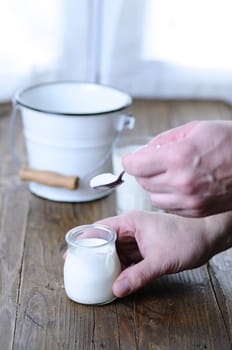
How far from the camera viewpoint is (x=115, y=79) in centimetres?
211

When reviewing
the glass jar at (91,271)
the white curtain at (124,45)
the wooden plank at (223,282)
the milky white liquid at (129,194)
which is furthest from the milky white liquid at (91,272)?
the white curtain at (124,45)

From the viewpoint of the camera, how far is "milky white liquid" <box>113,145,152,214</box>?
4.24 ft

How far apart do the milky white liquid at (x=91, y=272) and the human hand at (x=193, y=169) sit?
18 cm

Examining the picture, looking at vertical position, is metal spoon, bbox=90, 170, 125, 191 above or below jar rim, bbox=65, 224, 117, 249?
above

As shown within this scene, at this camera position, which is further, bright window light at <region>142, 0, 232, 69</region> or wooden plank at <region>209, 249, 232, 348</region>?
bright window light at <region>142, 0, 232, 69</region>

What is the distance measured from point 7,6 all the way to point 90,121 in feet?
2.33

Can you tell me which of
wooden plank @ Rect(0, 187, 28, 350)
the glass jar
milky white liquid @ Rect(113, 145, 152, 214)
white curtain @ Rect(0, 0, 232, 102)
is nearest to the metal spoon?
the glass jar

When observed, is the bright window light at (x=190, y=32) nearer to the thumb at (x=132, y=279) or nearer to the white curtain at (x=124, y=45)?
the white curtain at (x=124, y=45)

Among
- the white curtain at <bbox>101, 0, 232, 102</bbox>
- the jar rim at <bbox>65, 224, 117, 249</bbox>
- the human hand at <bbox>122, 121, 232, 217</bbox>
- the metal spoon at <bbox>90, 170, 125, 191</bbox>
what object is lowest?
the white curtain at <bbox>101, 0, 232, 102</bbox>

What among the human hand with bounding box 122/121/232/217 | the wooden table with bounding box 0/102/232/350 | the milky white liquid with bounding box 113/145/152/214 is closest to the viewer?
the human hand with bounding box 122/121/232/217

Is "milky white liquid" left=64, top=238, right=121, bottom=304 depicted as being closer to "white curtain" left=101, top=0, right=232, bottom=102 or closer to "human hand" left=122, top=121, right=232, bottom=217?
"human hand" left=122, top=121, right=232, bottom=217

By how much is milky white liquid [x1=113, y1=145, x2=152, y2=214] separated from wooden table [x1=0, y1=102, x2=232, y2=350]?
5.3 inches

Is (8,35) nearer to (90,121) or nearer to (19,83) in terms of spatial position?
(19,83)

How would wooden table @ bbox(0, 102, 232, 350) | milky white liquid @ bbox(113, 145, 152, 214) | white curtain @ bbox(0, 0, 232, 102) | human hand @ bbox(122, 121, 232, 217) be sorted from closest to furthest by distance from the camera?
human hand @ bbox(122, 121, 232, 217) → wooden table @ bbox(0, 102, 232, 350) → milky white liquid @ bbox(113, 145, 152, 214) → white curtain @ bbox(0, 0, 232, 102)
